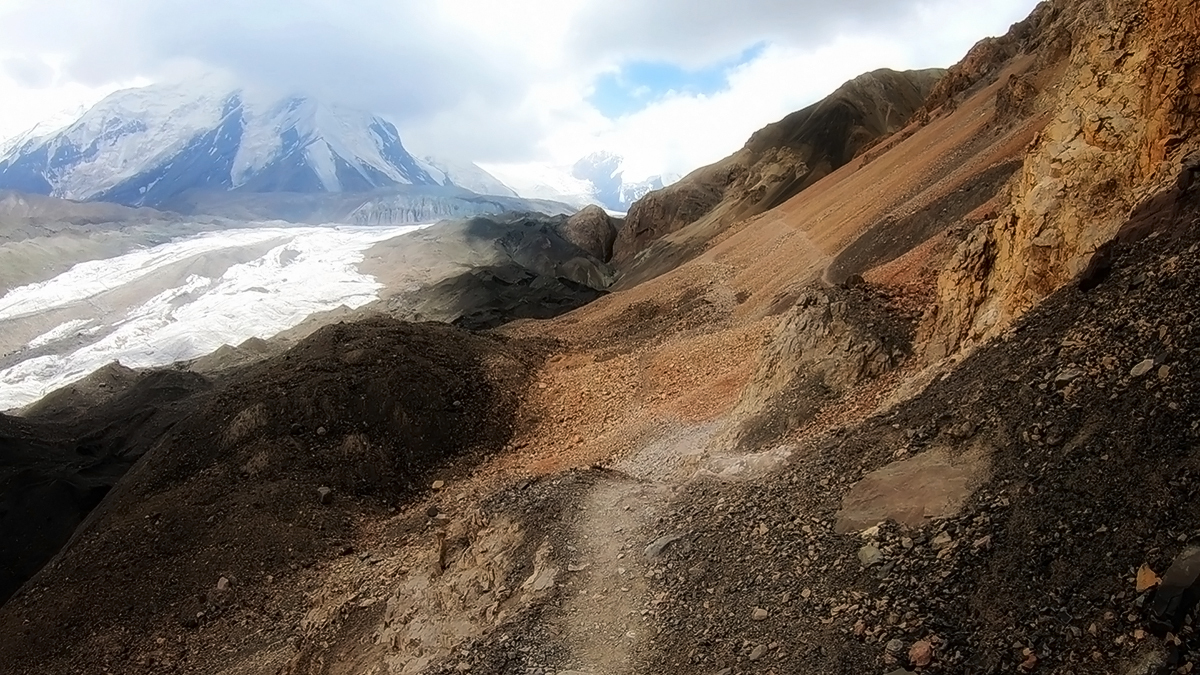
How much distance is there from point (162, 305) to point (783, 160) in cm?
4376

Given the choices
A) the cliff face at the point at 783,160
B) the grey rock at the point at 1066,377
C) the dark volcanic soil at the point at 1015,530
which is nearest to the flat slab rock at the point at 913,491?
the dark volcanic soil at the point at 1015,530

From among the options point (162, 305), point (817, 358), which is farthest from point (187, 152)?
Answer: point (817, 358)

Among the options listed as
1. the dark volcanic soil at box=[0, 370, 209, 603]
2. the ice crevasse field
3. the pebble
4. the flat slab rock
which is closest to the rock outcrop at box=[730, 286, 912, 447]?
the flat slab rock

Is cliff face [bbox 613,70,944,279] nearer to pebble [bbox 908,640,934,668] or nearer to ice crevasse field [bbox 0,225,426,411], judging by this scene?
ice crevasse field [bbox 0,225,426,411]

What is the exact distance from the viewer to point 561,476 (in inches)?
420

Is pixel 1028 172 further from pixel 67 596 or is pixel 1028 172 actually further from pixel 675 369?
pixel 67 596

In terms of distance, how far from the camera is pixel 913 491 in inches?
261

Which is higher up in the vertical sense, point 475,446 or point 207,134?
point 207,134

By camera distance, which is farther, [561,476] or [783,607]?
[561,476]

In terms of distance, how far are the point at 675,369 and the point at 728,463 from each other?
623 cm

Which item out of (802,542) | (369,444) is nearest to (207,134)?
(369,444)

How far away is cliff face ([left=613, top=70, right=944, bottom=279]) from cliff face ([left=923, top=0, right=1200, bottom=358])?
29639mm

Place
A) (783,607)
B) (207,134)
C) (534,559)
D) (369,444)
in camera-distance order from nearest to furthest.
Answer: (783,607) → (534,559) → (369,444) → (207,134)

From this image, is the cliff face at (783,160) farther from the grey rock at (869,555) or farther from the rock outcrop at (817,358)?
the grey rock at (869,555)
